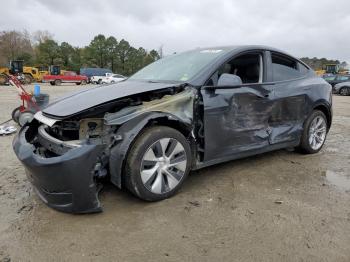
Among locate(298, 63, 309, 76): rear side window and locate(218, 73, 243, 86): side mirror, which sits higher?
locate(298, 63, 309, 76): rear side window

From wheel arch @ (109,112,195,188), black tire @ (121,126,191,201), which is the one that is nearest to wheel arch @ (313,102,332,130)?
black tire @ (121,126,191,201)

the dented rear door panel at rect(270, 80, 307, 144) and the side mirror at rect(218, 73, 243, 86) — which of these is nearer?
the side mirror at rect(218, 73, 243, 86)

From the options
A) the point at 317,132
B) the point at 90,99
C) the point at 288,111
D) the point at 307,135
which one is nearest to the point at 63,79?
the point at 317,132

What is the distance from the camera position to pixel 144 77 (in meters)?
4.54

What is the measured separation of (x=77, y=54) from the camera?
59125 mm

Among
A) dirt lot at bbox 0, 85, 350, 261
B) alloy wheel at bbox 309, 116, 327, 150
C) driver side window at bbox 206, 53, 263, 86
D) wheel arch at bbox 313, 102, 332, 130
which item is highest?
driver side window at bbox 206, 53, 263, 86

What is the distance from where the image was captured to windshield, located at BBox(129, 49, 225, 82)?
3.93 metres

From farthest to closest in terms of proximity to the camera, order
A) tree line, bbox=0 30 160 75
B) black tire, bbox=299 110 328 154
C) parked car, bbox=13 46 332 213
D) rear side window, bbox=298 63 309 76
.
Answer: tree line, bbox=0 30 160 75 < rear side window, bbox=298 63 309 76 < black tire, bbox=299 110 328 154 < parked car, bbox=13 46 332 213

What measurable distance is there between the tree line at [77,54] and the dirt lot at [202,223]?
5277cm

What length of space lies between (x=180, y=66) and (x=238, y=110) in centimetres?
94

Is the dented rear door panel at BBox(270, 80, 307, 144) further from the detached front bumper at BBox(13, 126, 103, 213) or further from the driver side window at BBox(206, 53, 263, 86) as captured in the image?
the detached front bumper at BBox(13, 126, 103, 213)

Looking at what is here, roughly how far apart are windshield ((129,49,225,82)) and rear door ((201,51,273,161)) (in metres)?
0.22

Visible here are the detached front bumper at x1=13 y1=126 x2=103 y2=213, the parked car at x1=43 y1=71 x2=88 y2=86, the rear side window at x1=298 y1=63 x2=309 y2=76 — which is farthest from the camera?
the parked car at x1=43 y1=71 x2=88 y2=86

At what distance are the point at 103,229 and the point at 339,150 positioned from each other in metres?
4.38
